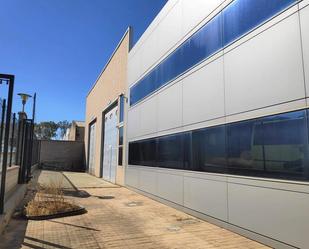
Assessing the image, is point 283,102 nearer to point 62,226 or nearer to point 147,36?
point 62,226

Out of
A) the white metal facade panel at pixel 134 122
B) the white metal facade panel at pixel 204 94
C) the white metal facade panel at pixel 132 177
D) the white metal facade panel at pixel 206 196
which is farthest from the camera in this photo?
the white metal facade panel at pixel 134 122

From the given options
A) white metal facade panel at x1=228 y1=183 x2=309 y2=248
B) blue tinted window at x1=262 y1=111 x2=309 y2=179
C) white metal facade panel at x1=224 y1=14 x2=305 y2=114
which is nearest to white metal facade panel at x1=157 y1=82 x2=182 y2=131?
white metal facade panel at x1=224 y1=14 x2=305 y2=114

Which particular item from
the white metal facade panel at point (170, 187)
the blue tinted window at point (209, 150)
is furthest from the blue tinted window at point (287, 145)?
the white metal facade panel at point (170, 187)

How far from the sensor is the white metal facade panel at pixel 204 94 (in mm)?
8523

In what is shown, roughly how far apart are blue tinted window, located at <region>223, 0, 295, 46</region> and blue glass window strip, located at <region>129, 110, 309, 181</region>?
2.21 metres

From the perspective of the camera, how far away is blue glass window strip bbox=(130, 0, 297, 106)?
7.00m

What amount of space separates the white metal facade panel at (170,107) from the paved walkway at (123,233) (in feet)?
10.8

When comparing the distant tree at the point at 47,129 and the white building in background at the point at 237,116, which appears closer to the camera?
the white building in background at the point at 237,116

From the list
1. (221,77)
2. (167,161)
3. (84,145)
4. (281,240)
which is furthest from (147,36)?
(84,145)

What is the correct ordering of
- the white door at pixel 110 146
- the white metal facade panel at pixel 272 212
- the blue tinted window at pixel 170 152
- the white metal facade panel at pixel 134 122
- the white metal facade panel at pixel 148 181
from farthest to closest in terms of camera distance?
the white door at pixel 110 146, the white metal facade panel at pixel 134 122, the white metal facade panel at pixel 148 181, the blue tinted window at pixel 170 152, the white metal facade panel at pixel 272 212

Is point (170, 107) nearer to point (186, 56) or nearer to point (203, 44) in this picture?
point (186, 56)

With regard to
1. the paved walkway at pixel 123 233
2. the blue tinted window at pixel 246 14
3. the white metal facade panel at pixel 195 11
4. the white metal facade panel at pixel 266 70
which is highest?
the white metal facade panel at pixel 195 11

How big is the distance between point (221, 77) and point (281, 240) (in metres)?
4.29

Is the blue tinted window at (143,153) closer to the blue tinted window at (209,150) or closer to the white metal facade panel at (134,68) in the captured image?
the white metal facade panel at (134,68)
